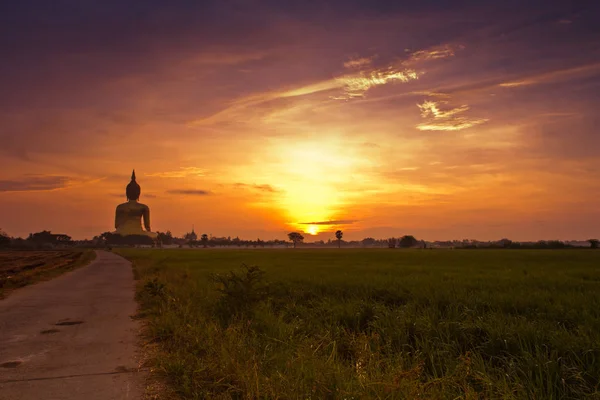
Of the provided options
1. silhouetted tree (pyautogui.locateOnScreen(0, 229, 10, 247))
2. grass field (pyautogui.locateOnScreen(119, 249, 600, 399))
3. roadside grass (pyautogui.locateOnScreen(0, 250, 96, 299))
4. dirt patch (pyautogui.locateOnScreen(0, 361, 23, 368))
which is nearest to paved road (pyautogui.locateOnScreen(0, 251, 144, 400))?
dirt patch (pyautogui.locateOnScreen(0, 361, 23, 368))

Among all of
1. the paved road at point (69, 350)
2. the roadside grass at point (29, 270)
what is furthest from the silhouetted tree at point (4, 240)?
the paved road at point (69, 350)

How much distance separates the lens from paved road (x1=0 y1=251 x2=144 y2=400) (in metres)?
6.19

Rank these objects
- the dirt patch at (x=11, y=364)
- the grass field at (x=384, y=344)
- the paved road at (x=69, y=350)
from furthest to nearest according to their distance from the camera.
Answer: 1. the dirt patch at (x=11, y=364)
2. the paved road at (x=69, y=350)
3. the grass field at (x=384, y=344)

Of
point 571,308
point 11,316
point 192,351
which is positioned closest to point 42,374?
point 192,351

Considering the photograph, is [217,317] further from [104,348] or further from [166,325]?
[104,348]

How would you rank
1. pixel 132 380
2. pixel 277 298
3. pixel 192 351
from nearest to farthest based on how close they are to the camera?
pixel 132 380
pixel 192 351
pixel 277 298

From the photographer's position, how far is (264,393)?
5504mm

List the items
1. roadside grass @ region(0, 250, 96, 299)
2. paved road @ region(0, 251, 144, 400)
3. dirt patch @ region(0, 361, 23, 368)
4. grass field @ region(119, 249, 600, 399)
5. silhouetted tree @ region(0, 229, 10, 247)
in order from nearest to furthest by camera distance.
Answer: grass field @ region(119, 249, 600, 399) < paved road @ region(0, 251, 144, 400) < dirt patch @ region(0, 361, 23, 368) < roadside grass @ region(0, 250, 96, 299) < silhouetted tree @ region(0, 229, 10, 247)

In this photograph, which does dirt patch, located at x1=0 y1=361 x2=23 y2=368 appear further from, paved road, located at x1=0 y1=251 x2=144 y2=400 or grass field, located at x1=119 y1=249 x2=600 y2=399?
grass field, located at x1=119 y1=249 x2=600 y2=399

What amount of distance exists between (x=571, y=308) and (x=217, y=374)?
9514 millimetres

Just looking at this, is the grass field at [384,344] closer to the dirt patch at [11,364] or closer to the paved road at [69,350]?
the paved road at [69,350]

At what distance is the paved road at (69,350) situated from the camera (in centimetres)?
619

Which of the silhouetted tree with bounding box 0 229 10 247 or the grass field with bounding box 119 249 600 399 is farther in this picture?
the silhouetted tree with bounding box 0 229 10 247

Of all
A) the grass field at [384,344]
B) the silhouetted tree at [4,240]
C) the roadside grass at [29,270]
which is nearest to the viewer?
the grass field at [384,344]
